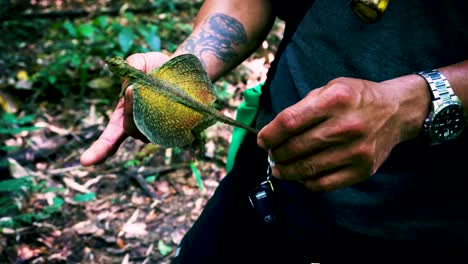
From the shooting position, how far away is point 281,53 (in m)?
1.42

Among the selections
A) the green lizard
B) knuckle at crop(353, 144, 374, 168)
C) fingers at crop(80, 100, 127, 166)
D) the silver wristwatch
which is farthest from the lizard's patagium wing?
the silver wristwatch

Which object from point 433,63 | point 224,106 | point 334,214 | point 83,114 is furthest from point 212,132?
point 433,63

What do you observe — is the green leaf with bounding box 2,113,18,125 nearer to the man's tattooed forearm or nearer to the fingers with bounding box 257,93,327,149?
the man's tattooed forearm

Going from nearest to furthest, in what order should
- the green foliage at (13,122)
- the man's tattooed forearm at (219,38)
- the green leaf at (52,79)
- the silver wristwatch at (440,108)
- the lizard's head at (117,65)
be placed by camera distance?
the silver wristwatch at (440,108) < the lizard's head at (117,65) < the man's tattooed forearm at (219,38) < the green foliage at (13,122) < the green leaf at (52,79)

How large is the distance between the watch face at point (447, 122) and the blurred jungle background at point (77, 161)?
4.50 ft

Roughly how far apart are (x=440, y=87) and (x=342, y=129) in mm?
279

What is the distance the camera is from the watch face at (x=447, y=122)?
0.90 m

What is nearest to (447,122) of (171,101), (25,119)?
(171,101)

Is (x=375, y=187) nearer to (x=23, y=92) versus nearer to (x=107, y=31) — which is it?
(x=23, y=92)

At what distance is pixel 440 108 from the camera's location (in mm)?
894

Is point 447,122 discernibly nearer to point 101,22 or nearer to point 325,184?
point 325,184

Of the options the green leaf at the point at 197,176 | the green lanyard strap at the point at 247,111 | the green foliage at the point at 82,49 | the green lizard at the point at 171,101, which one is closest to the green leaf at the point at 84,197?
the green leaf at the point at 197,176

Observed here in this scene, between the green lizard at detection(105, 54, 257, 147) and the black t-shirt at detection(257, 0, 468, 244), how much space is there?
346mm

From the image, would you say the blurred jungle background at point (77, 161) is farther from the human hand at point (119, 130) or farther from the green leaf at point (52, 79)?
the human hand at point (119, 130)
